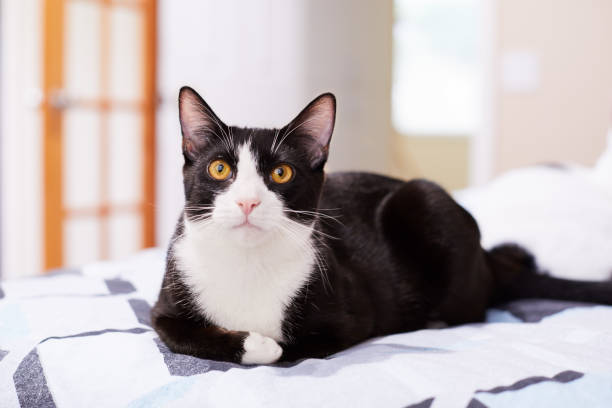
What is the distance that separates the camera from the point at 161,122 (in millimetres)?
3736

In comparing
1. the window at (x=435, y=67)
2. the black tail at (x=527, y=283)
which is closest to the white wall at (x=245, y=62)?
Answer: the black tail at (x=527, y=283)

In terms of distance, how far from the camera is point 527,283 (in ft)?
4.97

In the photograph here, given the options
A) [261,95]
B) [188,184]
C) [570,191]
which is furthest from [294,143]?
[261,95]

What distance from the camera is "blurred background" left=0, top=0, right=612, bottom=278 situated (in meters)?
3.18

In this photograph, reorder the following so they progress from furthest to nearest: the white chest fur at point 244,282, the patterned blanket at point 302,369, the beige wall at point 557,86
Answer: the beige wall at point 557,86
the white chest fur at point 244,282
the patterned blanket at point 302,369

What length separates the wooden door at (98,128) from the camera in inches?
125

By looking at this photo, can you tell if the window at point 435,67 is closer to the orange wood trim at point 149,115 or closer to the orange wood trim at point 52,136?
the orange wood trim at point 149,115

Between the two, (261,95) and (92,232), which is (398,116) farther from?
(92,232)

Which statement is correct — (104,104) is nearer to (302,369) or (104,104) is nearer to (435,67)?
(302,369)

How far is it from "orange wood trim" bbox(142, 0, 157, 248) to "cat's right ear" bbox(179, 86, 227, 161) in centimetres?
270

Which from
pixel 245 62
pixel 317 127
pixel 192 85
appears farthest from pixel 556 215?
pixel 192 85

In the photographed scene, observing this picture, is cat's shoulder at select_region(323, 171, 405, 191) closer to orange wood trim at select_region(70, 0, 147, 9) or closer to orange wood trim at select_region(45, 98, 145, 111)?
orange wood trim at select_region(45, 98, 145, 111)

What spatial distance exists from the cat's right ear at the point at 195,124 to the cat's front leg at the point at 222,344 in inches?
13.3

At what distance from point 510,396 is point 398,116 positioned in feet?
17.7
